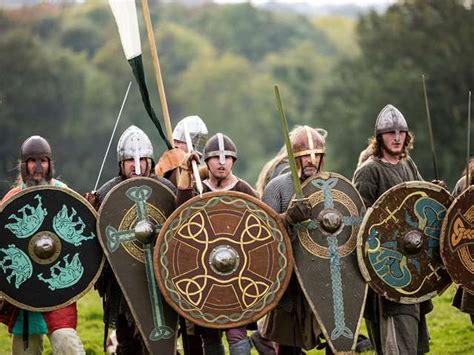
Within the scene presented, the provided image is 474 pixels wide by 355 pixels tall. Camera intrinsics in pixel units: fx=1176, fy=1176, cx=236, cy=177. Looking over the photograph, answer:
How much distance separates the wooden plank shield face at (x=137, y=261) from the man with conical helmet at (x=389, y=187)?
1612mm

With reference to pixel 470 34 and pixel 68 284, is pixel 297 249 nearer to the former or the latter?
pixel 68 284

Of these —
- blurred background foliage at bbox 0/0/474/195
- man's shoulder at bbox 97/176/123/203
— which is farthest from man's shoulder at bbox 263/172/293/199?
blurred background foliage at bbox 0/0/474/195

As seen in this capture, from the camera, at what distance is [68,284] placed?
809 cm

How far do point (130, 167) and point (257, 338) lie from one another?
7.06 ft

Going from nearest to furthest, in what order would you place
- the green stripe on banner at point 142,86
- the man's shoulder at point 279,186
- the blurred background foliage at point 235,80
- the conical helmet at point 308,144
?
1. the green stripe on banner at point 142,86
2. the conical helmet at point 308,144
3. the man's shoulder at point 279,186
4. the blurred background foliage at point 235,80

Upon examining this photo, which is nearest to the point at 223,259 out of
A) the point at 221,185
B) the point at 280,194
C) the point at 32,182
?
the point at 221,185

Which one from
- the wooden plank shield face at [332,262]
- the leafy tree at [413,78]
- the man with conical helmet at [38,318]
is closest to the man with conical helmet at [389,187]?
the wooden plank shield face at [332,262]

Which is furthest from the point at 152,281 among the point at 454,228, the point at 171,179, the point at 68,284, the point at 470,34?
the point at 470,34

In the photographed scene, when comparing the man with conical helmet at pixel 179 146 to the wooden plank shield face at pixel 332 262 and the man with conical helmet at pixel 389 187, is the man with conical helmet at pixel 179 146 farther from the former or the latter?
the man with conical helmet at pixel 389 187

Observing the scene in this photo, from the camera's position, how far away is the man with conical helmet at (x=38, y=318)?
816 cm

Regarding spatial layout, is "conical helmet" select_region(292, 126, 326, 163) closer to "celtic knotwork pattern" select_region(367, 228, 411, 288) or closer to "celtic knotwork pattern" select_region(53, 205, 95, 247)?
"celtic knotwork pattern" select_region(367, 228, 411, 288)

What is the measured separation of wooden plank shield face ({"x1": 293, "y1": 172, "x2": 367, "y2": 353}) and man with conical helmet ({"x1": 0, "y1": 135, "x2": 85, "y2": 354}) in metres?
1.65

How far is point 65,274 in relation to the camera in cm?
809

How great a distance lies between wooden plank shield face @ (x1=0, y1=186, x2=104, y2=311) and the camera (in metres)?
8.01
